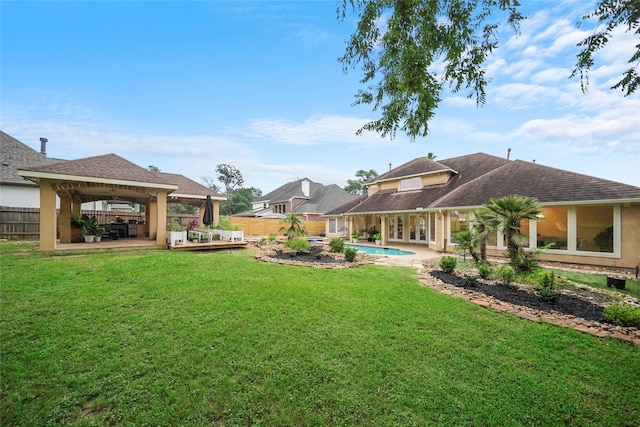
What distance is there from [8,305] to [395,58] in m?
7.81

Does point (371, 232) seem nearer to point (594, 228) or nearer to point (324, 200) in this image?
point (594, 228)

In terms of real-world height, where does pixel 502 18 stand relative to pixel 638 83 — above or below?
above

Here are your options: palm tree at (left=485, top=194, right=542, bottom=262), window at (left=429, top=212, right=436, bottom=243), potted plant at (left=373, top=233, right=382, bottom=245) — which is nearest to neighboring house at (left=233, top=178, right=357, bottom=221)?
potted plant at (left=373, top=233, right=382, bottom=245)

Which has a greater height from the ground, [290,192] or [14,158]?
[14,158]

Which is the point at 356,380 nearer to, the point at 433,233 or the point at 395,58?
the point at 395,58

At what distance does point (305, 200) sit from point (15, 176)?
27.1m

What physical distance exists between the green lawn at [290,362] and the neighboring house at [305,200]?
27.1 meters

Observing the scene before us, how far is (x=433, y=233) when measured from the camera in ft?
56.1

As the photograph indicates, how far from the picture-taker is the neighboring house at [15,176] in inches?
688

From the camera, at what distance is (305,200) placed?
3662 centimetres

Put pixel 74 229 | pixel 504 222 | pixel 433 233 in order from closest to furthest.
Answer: pixel 504 222
pixel 74 229
pixel 433 233

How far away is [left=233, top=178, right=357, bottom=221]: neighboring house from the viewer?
33.1 m

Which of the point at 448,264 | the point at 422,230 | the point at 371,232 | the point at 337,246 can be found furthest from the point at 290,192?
the point at 448,264

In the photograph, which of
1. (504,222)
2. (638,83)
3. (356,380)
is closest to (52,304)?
(356,380)
